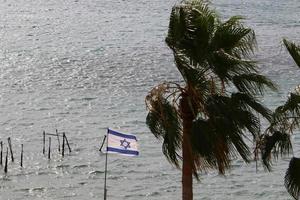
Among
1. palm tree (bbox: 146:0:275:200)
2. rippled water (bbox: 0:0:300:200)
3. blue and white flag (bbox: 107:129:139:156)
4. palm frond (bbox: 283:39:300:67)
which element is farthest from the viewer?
rippled water (bbox: 0:0:300:200)

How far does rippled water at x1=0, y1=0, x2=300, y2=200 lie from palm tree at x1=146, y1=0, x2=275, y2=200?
2089 centimetres

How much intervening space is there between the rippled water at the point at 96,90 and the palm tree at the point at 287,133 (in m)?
21.5

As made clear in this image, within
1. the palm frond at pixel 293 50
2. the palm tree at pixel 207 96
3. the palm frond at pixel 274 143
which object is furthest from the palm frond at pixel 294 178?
the palm frond at pixel 293 50

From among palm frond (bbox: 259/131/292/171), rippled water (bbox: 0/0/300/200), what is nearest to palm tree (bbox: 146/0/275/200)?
palm frond (bbox: 259/131/292/171)

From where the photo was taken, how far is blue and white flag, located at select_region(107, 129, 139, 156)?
30.5m

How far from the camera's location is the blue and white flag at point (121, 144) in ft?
100

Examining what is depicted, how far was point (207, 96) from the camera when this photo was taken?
75.8ft

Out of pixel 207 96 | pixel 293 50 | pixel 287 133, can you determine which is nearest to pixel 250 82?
pixel 207 96

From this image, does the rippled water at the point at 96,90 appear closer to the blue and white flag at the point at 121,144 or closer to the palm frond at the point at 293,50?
the blue and white flag at the point at 121,144

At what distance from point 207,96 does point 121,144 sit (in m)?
8.61

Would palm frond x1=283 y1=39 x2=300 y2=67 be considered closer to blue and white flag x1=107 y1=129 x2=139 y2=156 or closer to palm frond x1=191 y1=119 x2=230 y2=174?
palm frond x1=191 y1=119 x2=230 y2=174

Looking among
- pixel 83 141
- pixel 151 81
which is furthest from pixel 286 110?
pixel 151 81

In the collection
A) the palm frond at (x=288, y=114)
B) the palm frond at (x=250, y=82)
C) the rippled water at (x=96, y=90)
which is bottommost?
the rippled water at (x=96, y=90)

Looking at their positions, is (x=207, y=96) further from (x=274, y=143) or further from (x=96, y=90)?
(x=96, y=90)
